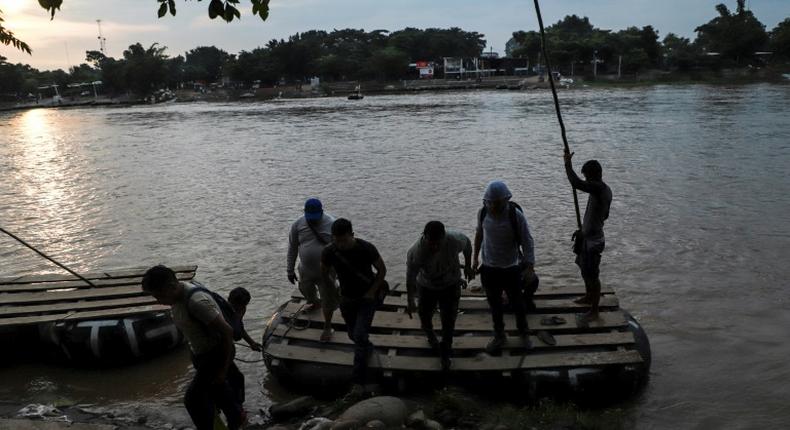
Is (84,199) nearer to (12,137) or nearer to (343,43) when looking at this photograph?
(12,137)

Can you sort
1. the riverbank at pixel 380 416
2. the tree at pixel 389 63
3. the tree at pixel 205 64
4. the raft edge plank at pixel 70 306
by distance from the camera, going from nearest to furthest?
the riverbank at pixel 380 416
the raft edge plank at pixel 70 306
the tree at pixel 389 63
the tree at pixel 205 64

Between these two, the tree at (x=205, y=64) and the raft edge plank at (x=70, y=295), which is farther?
the tree at (x=205, y=64)

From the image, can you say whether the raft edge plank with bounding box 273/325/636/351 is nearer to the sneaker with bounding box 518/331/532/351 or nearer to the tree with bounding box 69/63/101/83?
the sneaker with bounding box 518/331/532/351

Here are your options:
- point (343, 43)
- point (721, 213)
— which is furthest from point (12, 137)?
point (343, 43)

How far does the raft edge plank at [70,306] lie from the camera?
756cm

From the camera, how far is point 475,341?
6.30 m

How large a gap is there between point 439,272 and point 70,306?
5.18 meters

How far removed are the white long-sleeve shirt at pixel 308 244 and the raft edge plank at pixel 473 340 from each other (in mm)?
773

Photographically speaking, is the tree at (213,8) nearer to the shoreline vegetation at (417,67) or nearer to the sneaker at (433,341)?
the sneaker at (433,341)

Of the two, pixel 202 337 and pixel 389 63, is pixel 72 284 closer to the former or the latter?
pixel 202 337

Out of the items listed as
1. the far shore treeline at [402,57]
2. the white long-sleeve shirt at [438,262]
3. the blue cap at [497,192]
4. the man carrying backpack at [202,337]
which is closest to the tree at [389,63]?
the far shore treeline at [402,57]

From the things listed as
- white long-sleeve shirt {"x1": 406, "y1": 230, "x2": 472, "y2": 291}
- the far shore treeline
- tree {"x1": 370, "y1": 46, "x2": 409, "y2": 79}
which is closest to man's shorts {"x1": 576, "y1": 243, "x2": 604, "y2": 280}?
white long-sleeve shirt {"x1": 406, "y1": 230, "x2": 472, "y2": 291}

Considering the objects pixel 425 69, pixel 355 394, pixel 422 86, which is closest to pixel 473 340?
pixel 355 394

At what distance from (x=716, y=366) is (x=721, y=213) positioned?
27.2 feet
